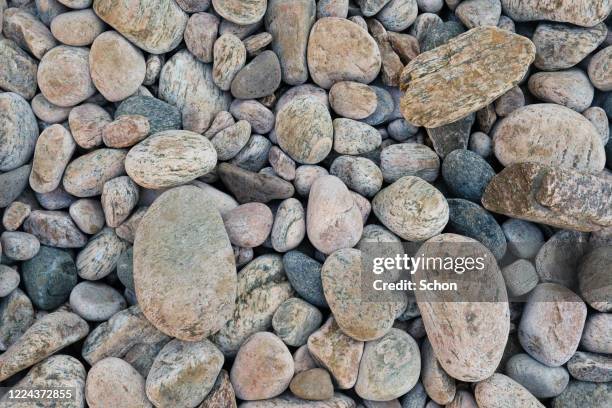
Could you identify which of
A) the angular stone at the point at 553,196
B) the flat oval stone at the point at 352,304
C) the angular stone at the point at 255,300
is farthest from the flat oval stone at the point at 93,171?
the angular stone at the point at 553,196

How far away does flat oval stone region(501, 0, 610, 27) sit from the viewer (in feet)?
5.12

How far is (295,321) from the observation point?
56.1 inches

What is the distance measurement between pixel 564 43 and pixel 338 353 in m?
1.23

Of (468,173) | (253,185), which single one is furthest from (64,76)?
(468,173)

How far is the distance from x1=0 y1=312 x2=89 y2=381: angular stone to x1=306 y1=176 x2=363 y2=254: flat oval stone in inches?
28.6

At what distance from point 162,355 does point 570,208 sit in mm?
1220

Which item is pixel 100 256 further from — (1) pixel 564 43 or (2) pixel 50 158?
(1) pixel 564 43

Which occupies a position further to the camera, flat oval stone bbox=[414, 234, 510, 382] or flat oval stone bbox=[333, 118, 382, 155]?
flat oval stone bbox=[333, 118, 382, 155]

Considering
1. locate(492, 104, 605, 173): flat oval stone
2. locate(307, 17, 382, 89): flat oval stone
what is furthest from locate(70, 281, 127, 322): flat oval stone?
locate(492, 104, 605, 173): flat oval stone

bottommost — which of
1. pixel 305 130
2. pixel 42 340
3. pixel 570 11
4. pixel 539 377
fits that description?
pixel 539 377

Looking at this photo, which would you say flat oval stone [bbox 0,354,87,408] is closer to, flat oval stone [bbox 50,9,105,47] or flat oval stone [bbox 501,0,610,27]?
flat oval stone [bbox 50,9,105,47]

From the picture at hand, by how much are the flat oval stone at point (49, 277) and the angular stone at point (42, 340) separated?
0.07m

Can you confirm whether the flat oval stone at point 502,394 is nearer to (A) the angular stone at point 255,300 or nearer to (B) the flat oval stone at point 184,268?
(A) the angular stone at point 255,300

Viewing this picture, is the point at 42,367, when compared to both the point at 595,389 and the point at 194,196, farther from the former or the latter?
the point at 595,389
